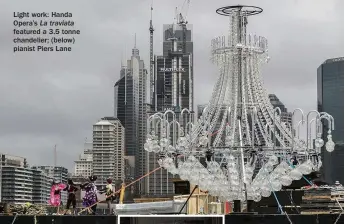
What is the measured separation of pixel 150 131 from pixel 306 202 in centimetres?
389

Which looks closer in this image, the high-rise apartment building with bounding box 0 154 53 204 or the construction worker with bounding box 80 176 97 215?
the construction worker with bounding box 80 176 97 215

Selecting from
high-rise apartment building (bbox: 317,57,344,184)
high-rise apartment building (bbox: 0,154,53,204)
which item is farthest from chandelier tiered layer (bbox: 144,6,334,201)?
high-rise apartment building (bbox: 0,154,53,204)

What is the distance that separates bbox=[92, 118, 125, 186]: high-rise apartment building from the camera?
34.2m

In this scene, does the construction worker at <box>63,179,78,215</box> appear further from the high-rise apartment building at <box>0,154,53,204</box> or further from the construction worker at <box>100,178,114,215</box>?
the high-rise apartment building at <box>0,154,53,204</box>

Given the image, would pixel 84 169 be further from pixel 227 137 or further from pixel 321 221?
pixel 321 221

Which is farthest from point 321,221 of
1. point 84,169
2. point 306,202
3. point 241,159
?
point 84,169

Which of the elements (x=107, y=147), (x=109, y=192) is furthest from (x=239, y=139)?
(x=107, y=147)

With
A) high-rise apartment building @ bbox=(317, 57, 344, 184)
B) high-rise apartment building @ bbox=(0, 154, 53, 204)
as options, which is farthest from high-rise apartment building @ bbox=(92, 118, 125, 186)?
high-rise apartment building @ bbox=(317, 57, 344, 184)

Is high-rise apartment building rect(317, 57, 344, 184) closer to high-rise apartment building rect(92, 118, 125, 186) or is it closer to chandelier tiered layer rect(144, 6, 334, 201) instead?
chandelier tiered layer rect(144, 6, 334, 201)

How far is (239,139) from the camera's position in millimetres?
15828

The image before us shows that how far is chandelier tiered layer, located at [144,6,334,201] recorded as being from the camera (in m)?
15.1

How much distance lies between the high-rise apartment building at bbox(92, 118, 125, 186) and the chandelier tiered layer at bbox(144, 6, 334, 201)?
17021 millimetres

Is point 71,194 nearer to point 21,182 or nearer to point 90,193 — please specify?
point 90,193

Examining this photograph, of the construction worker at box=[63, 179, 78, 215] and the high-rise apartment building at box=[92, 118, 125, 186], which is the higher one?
the high-rise apartment building at box=[92, 118, 125, 186]
